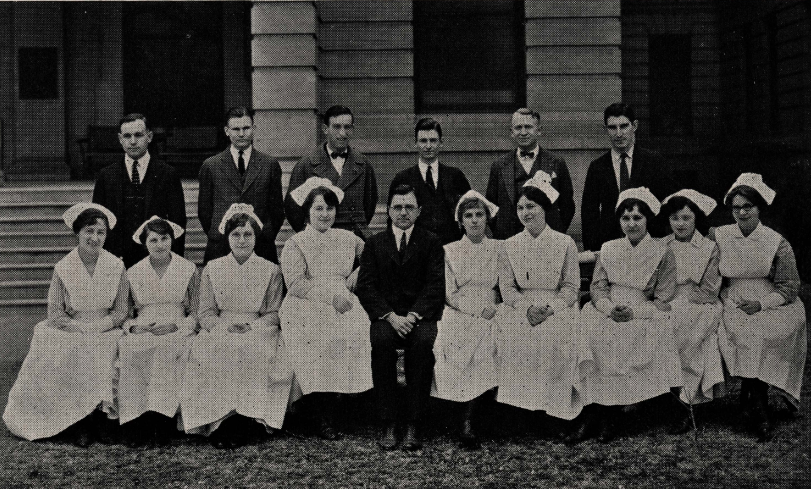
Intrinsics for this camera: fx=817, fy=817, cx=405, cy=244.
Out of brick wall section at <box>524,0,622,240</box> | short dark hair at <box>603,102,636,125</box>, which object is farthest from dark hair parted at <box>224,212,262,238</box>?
brick wall section at <box>524,0,622,240</box>

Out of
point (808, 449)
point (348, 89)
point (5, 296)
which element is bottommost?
point (808, 449)

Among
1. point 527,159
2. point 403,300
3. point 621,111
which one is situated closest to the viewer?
point 403,300

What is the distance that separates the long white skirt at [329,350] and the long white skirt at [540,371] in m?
0.89

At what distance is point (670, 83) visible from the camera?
55.8ft

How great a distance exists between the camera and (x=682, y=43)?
17.0 metres

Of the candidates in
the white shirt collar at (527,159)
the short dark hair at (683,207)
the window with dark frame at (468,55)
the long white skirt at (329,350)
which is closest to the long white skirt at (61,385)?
the long white skirt at (329,350)

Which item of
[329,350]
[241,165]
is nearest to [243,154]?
[241,165]

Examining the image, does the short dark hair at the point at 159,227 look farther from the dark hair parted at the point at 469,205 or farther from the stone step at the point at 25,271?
the stone step at the point at 25,271

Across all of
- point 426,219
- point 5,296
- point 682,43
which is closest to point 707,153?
point 682,43

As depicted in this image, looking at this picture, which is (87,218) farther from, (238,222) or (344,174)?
(344,174)

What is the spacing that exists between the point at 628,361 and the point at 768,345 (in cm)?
93

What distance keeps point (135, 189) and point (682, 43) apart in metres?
13.9

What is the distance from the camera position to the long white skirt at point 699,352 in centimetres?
533

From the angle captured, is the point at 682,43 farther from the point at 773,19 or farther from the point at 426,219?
the point at 426,219
